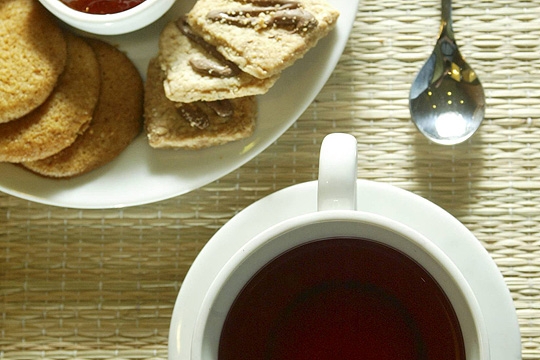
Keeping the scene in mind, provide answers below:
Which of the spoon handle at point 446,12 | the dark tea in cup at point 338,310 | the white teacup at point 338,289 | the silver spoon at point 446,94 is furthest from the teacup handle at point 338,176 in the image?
the spoon handle at point 446,12

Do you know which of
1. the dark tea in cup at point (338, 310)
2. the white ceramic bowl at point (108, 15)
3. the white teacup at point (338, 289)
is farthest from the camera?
the white ceramic bowl at point (108, 15)

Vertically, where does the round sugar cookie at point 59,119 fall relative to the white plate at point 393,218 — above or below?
above

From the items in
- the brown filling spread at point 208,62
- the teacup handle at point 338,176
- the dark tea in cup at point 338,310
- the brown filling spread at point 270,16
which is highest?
the brown filling spread at point 270,16

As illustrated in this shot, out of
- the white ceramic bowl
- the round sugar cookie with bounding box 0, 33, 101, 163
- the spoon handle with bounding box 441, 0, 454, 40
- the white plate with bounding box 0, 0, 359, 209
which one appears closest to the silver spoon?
the spoon handle with bounding box 441, 0, 454, 40

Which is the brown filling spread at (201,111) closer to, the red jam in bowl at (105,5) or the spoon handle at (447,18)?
the red jam in bowl at (105,5)

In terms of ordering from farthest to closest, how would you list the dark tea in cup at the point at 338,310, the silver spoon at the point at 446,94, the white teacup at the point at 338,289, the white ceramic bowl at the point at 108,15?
the silver spoon at the point at 446,94 < the white ceramic bowl at the point at 108,15 < the dark tea in cup at the point at 338,310 < the white teacup at the point at 338,289

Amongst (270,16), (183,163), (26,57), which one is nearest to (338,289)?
(183,163)

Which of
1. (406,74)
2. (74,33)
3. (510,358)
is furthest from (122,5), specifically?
(510,358)
